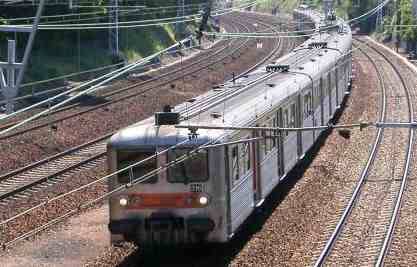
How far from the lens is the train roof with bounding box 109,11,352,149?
1446cm

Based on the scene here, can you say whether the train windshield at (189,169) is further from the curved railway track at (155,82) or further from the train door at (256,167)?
the curved railway track at (155,82)

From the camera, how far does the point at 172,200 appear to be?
565 inches

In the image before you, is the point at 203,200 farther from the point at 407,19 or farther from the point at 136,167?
the point at 407,19

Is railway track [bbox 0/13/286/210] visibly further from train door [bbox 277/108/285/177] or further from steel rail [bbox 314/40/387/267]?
steel rail [bbox 314/40/387/267]

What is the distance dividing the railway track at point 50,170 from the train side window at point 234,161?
2390 millimetres

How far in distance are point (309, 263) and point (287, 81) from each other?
8.05 meters

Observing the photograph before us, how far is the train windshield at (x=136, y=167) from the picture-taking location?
14.4 meters

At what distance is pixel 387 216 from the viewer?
17984mm

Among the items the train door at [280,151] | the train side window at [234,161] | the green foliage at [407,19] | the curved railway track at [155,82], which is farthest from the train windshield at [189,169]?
the green foliage at [407,19]

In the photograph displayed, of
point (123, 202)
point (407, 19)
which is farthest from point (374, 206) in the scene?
point (407, 19)

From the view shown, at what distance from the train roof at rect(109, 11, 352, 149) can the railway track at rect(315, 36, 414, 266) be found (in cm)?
281

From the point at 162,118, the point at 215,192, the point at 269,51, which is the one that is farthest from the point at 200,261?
the point at 269,51

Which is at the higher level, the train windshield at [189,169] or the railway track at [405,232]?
the train windshield at [189,169]

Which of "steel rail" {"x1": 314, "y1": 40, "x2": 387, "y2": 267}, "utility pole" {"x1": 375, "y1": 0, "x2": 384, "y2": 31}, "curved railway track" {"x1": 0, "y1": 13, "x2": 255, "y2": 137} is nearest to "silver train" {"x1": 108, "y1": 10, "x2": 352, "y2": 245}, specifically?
"steel rail" {"x1": 314, "y1": 40, "x2": 387, "y2": 267}
